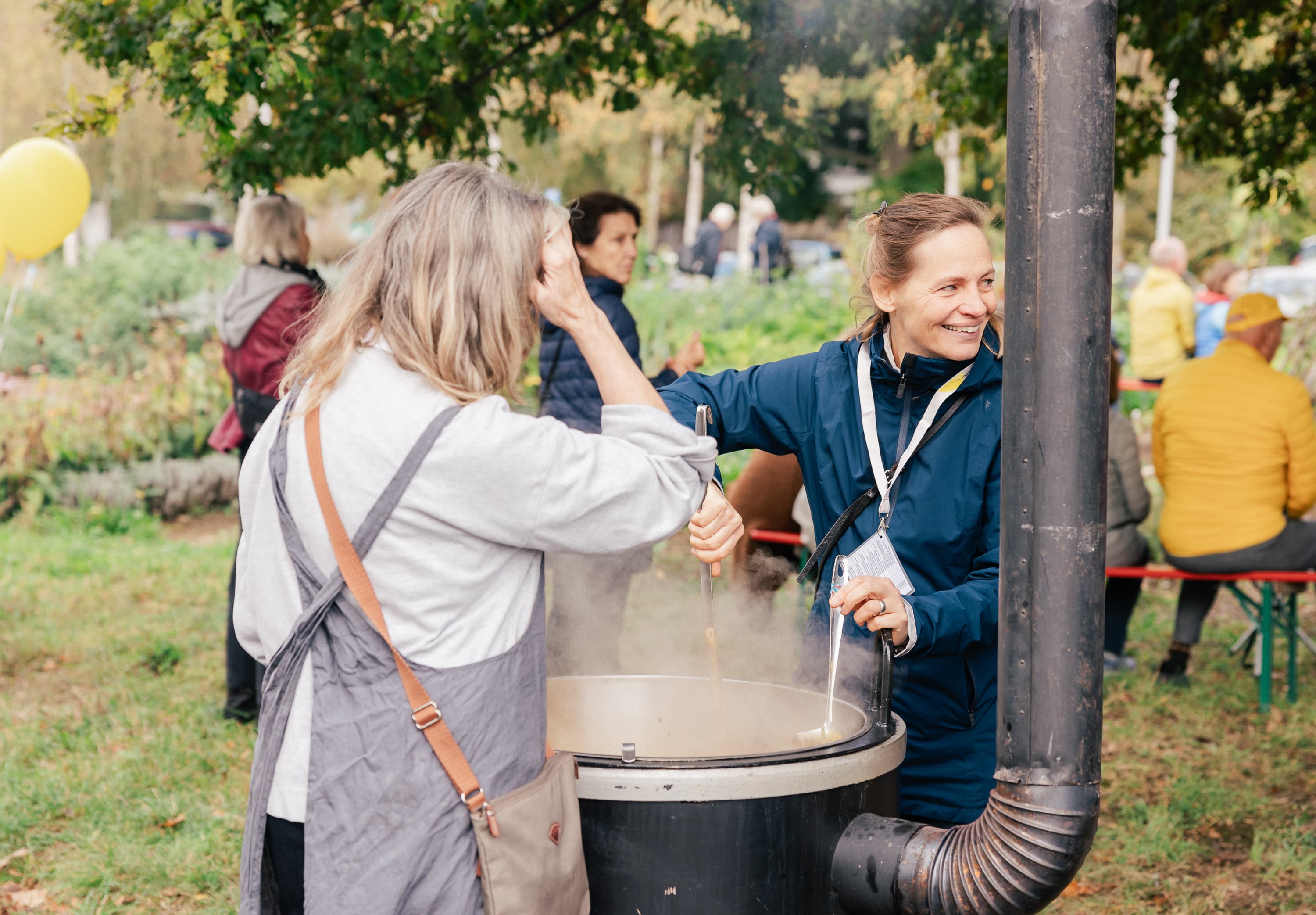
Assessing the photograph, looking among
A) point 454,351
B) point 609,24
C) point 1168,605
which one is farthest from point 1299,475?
point 454,351

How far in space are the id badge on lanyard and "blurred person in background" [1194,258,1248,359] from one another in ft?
21.6

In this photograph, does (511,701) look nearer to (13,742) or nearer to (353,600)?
(353,600)

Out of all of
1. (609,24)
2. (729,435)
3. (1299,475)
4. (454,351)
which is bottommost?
(1299,475)

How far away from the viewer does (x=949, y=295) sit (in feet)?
7.25

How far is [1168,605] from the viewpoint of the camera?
6992 mm

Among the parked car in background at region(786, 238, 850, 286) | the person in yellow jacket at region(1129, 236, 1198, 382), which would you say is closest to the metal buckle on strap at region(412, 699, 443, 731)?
the person in yellow jacket at region(1129, 236, 1198, 382)

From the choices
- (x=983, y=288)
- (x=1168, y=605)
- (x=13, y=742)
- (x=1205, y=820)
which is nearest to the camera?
(x=983, y=288)

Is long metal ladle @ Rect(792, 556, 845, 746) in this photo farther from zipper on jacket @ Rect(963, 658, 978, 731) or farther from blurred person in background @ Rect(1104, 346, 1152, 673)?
blurred person in background @ Rect(1104, 346, 1152, 673)

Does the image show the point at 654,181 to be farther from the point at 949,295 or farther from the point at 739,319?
the point at 949,295

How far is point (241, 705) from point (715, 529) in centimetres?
349

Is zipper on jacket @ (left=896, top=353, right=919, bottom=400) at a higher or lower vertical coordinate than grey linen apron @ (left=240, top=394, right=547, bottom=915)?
higher

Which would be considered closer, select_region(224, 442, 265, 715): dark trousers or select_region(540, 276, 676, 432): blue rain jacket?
select_region(540, 276, 676, 432): blue rain jacket

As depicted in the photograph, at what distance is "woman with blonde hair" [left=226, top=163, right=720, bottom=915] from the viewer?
154 cm

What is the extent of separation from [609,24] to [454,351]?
3.76 metres
